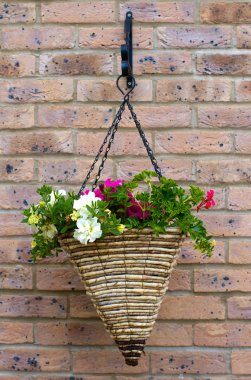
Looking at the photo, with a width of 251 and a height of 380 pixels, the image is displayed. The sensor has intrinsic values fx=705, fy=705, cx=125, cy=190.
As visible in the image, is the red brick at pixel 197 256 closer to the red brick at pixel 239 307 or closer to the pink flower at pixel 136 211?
the red brick at pixel 239 307

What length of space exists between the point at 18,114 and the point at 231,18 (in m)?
0.66

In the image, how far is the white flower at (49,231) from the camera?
5.48ft

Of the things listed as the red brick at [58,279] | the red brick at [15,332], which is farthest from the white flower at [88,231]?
the red brick at [15,332]

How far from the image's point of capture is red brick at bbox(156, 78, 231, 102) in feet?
6.47

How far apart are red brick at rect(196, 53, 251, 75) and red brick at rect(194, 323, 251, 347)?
0.70 meters

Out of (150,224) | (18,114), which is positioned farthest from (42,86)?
(150,224)

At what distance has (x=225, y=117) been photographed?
6.47 ft

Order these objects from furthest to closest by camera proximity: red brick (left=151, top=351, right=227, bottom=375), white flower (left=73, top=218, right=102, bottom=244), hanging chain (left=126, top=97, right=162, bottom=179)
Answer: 1. red brick (left=151, top=351, right=227, bottom=375)
2. hanging chain (left=126, top=97, right=162, bottom=179)
3. white flower (left=73, top=218, right=102, bottom=244)

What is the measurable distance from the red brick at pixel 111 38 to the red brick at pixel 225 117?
0.80 ft

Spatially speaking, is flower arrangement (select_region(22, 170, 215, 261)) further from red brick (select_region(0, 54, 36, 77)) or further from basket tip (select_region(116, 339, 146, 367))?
red brick (select_region(0, 54, 36, 77))

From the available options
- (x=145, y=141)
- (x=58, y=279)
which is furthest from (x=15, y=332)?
(x=145, y=141)

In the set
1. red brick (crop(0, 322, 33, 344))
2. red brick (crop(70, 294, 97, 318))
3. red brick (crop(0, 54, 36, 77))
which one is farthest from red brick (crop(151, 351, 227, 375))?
red brick (crop(0, 54, 36, 77))

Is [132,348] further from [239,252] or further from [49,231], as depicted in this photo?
[239,252]

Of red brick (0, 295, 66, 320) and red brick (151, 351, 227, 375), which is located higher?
red brick (0, 295, 66, 320)
